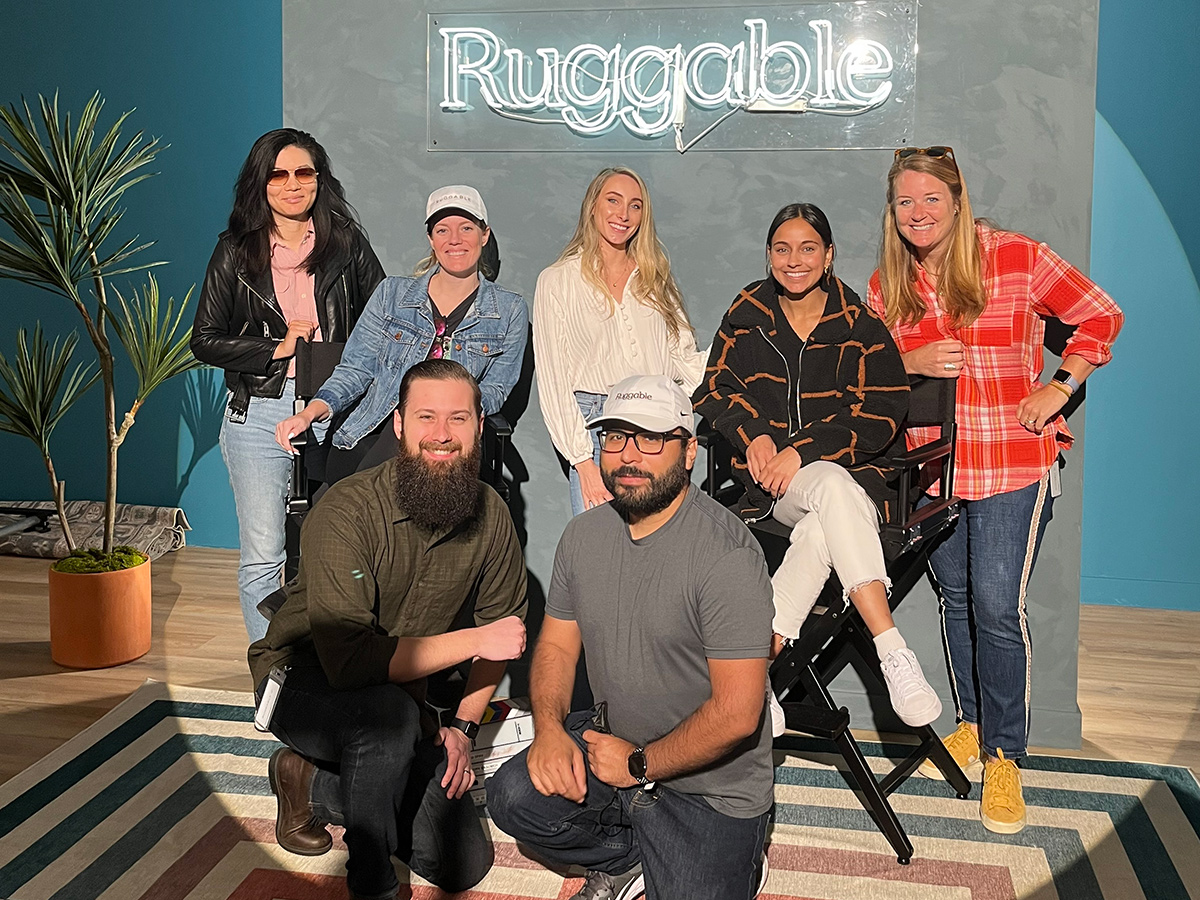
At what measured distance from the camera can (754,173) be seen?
3699mm

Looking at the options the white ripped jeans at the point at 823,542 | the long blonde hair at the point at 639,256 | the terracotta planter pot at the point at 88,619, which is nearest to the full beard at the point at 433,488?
the white ripped jeans at the point at 823,542

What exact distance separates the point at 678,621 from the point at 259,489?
69.7 inches

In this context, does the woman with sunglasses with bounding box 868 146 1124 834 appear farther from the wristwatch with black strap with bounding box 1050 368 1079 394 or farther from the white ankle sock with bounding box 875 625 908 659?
the white ankle sock with bounding box 875 625 908 659

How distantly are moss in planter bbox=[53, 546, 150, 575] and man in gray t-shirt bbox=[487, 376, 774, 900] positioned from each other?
2423mm

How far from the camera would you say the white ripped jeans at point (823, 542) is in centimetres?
285

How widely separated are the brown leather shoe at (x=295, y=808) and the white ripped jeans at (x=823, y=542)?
1.23m

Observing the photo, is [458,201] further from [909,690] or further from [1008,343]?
[909,690]

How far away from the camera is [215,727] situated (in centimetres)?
372

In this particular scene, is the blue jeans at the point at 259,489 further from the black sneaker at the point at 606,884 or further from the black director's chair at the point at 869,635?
Answer: the black sneaker at the point at 606,884

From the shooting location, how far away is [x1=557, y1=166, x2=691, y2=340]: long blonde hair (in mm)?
3436

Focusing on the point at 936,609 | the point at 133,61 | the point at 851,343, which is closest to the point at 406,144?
the point at 851,343

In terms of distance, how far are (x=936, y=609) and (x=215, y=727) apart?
2329 millimetres

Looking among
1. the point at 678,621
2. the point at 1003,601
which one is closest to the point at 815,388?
the point at 1003,601

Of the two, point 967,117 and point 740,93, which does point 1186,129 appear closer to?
point 967,117
